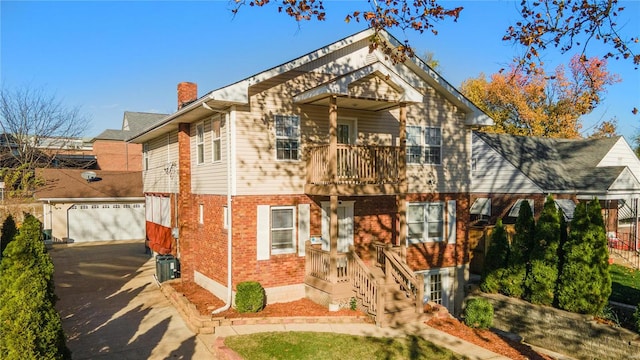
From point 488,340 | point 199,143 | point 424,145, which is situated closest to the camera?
point 488,340

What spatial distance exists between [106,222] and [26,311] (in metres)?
25.1

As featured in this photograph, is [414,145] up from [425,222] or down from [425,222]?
up

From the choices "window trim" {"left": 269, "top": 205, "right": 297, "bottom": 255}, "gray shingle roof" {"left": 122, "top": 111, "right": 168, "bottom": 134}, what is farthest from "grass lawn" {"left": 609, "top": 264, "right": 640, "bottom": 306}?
"gray shingle roof" {"left": 122, "top": 111, "right": 168, "bottom": 134}

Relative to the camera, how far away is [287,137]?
14.0m

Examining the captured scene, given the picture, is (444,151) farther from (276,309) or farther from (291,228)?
(276,309)

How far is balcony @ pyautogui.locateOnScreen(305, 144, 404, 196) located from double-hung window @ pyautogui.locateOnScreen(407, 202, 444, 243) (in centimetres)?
296

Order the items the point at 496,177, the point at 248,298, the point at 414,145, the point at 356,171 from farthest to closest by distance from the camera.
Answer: the point at 496,177 < the point at 414,145 < the point at 356,171 < the point at 248,298

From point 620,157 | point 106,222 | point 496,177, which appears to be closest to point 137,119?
point 106,222

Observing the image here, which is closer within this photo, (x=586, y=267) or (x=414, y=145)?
(x=586, y=267)

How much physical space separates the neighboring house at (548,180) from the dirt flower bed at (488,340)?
40.5ft

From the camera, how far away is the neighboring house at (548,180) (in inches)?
975

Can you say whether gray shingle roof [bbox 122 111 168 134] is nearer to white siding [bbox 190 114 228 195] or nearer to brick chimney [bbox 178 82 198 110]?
brick chimney [bbox 178 82 198 110]

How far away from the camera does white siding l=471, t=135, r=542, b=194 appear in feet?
83.3

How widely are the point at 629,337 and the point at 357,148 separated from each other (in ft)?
29.6
